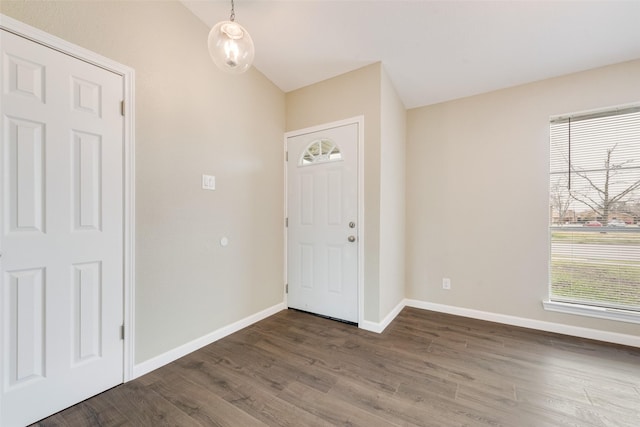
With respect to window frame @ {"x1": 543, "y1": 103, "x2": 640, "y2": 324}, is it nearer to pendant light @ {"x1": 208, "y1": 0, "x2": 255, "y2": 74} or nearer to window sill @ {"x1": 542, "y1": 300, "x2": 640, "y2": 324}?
window sill @ {"x1": 542, "y1": 300, "x2": 640, "y2": 324}

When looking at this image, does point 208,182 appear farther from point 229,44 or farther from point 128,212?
point 229,44

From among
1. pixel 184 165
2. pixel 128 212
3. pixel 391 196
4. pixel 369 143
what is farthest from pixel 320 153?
pixel 128 212

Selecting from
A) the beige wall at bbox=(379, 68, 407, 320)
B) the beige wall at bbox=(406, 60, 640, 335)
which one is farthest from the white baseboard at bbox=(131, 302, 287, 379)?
A: the beige wall at bbox=(406, 60, 640, 335)

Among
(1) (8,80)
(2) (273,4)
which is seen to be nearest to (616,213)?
(2) (273,4)

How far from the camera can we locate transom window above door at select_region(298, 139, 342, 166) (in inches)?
109

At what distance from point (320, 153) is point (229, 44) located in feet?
4.59

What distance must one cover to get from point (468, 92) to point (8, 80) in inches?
143

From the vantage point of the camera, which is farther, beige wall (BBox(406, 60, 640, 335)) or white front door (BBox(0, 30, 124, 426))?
beige wall (BBox(406, 60, 640, 335))

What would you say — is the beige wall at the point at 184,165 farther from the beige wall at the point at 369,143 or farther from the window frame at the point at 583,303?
the window frame at the point at 583,303

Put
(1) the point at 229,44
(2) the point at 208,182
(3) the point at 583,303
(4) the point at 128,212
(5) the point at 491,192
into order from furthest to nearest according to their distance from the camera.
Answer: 1. (5) the point at 491,192
2. (3) the point at 583,303
3. (2) the point at 208,182
4. (4) the point at 128,212
5. (1) the point at 229,44

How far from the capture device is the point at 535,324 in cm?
255

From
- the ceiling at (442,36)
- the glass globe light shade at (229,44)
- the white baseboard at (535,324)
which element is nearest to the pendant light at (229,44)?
the glass globe light shade at (229,44)

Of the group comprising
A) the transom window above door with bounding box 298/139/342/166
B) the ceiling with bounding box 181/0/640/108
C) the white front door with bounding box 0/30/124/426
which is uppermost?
the ceiling with bounding box 181/0/640/108

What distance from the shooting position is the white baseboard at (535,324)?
7.32 feet
